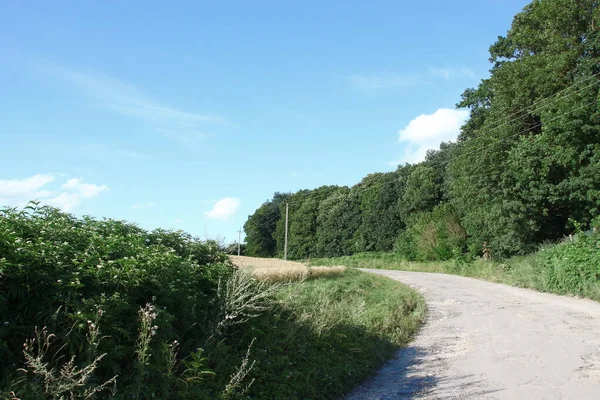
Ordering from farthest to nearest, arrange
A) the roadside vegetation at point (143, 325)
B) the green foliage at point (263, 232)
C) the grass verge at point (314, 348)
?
the green foliage at point (263, 232)
the grass verge at point (314, 348)
the roadside vegetation at point (143, 325)

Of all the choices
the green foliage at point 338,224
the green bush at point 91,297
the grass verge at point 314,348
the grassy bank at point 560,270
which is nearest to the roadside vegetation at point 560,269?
the grassy bank at point 560,270

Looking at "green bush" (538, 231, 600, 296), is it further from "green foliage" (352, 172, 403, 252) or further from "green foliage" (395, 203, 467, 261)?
"green foliage" (352, 172, 403, 252)

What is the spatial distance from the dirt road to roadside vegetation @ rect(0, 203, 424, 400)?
817 mm

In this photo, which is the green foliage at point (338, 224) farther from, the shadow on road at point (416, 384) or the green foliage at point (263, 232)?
the shadow on road at point (416, 384)

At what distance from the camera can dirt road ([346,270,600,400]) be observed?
21.9ft

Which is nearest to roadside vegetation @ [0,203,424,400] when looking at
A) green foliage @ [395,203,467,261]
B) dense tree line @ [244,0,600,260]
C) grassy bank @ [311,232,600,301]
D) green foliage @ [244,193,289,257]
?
grassy bank @ [311,232,600,301]

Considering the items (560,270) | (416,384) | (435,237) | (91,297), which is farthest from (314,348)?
(435,237)

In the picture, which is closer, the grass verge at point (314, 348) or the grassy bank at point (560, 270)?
the grass verge at point (314, 348)

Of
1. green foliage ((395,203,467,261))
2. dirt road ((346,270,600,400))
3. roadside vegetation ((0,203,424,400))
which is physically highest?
green foliage ((395,203,467,261))

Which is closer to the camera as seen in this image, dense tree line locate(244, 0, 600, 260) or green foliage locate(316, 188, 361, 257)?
dense tree line locate(244, 0, 600, 260)

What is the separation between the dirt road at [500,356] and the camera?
669cm

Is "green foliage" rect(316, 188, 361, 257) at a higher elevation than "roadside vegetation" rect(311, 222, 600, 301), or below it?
higher

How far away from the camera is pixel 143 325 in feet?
15.3

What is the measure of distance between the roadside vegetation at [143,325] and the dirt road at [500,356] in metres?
0.82
